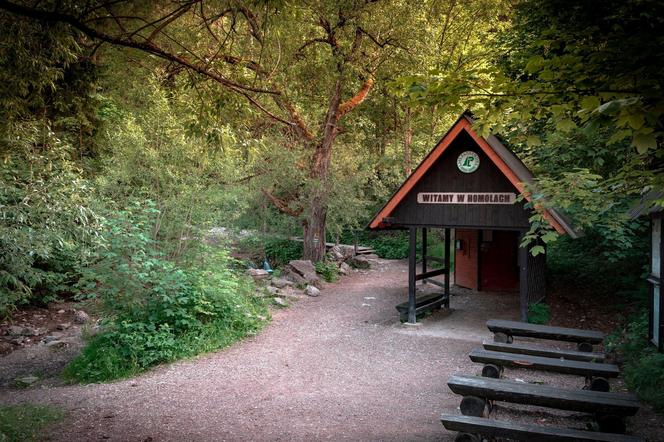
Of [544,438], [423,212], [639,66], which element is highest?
[639,66]

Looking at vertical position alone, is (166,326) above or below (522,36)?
below

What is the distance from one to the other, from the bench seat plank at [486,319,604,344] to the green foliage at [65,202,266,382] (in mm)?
5398

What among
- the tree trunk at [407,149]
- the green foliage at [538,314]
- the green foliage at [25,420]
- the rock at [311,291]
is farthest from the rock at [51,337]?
the tree trunk at [407,149]

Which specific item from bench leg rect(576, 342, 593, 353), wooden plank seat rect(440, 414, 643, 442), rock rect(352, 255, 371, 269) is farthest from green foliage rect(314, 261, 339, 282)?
wooden plank seat rect(440, 414, 643, 442)

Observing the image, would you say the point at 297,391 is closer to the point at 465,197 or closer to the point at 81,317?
the point at 465,197

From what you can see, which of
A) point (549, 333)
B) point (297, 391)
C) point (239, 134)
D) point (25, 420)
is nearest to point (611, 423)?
point (549, 333)

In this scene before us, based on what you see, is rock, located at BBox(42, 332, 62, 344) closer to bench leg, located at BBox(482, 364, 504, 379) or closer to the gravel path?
the gravel path

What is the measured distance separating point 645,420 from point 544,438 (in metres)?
2.43

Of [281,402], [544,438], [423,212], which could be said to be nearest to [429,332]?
[423,212]

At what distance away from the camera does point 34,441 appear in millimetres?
5805

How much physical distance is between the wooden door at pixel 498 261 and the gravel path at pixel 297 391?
143 inches

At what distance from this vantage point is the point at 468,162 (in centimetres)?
1153

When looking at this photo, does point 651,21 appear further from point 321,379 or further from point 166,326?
point 166,326

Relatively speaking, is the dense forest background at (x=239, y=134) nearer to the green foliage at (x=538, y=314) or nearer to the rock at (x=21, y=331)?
the rock at (x=21, y=331)
